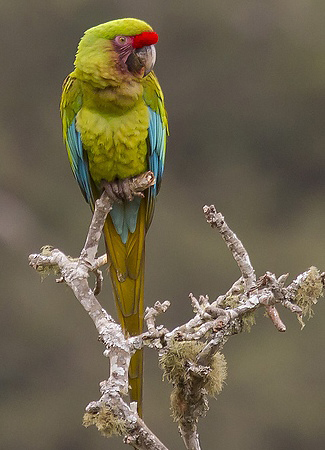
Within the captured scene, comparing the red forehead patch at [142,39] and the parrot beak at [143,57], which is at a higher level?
the red forehead patch at [142,39]

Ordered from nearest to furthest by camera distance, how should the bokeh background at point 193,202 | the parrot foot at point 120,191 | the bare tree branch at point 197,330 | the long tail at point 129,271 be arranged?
the bare tree branch at point 197,330 < the long tail at point 129,271 < the parrot foot at point 120,191 < the bokeh background at point 193,202

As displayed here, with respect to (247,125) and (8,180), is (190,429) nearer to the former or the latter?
(8,180)

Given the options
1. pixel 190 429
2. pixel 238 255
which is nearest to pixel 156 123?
pixel 238 255

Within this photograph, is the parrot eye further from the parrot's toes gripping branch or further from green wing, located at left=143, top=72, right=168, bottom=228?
the parrot's toes gripping branch

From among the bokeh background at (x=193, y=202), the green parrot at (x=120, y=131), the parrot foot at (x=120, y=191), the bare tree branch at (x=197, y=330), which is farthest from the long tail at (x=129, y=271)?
the bokeh background at (x=193, y=202)

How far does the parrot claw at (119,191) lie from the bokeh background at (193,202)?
7.30 m

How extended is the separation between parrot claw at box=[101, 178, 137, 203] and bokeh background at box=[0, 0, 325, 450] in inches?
287

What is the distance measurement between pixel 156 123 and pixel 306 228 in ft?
32.4

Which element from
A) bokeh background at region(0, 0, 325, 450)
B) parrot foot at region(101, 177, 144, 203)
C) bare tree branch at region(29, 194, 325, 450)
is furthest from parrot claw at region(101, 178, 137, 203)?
bokeh background at region(0, 0, 325, 450)

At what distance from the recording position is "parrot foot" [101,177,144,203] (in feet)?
13.0

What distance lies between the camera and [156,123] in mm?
4035

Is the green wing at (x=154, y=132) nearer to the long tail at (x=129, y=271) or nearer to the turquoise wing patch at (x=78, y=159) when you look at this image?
the long tail at (x=129, y=271)

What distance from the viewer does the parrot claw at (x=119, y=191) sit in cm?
395

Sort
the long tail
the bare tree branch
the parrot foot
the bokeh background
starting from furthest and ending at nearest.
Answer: the bokeh background
the parrot foot
the long tail
the bare tree branch
